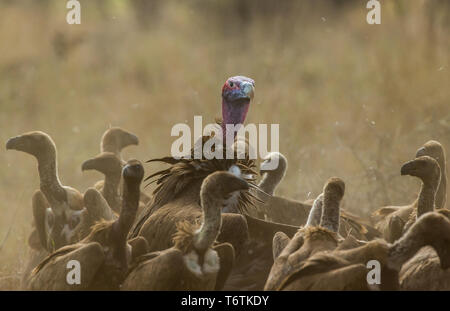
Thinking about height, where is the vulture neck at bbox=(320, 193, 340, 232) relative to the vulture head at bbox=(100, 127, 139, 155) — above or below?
below

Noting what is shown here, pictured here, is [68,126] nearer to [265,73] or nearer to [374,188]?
[265,73]

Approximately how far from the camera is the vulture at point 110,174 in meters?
9.94

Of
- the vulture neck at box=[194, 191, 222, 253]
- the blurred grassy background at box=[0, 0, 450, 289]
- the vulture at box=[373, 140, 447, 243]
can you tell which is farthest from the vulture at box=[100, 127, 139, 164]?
the vulture neck at box=[194, 191, 222, 253]

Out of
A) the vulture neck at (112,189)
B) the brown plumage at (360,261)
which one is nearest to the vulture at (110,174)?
the vulture neck at (112,189)

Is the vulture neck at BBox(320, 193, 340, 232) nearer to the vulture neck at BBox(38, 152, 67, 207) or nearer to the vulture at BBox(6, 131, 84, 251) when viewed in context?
the vulture at BBox(6, 131, 84, 251)

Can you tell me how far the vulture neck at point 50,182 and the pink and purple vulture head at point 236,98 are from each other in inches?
66.9

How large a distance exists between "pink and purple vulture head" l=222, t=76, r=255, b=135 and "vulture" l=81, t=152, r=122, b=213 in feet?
4.60

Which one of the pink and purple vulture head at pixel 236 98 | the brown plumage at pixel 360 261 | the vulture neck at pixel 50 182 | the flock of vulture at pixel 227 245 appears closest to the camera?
the brown plumage at pixel 360 261

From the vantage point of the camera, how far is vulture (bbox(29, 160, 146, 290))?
679 centimetres

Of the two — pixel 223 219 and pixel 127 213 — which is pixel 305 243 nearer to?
pixel 223 219

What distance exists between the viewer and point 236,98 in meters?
9.06

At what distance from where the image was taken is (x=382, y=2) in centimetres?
1742

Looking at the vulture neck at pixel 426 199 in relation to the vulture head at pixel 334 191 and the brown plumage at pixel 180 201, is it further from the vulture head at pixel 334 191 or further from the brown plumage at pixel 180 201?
the brown plumage at pixel 180 201

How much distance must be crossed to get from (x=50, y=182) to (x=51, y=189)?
69 mm
